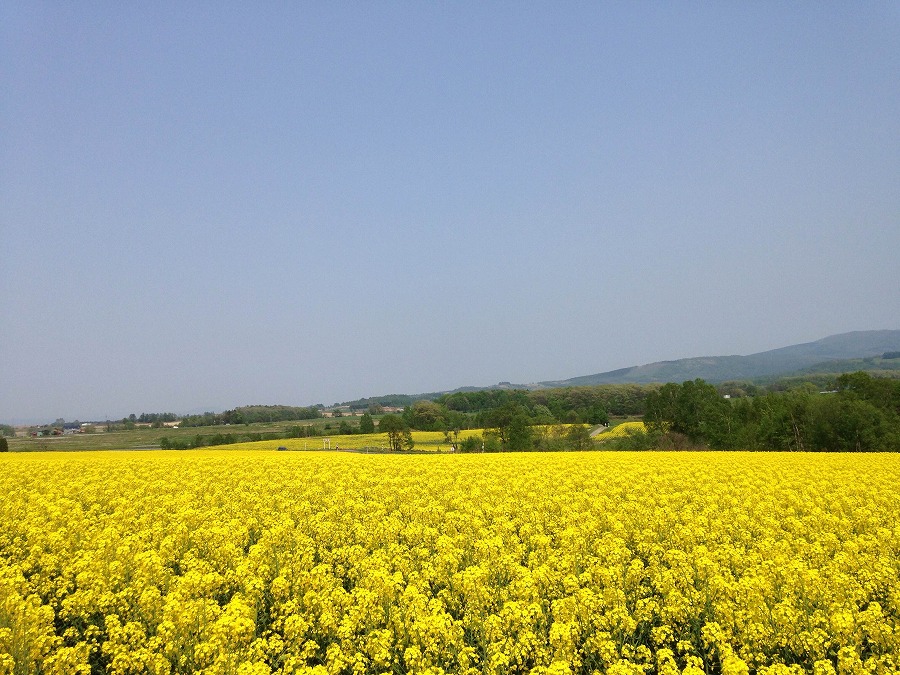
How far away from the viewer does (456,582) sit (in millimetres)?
7754

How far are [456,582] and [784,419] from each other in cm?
6086

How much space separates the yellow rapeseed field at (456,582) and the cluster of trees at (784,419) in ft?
133

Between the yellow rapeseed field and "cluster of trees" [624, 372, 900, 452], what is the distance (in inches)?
1594

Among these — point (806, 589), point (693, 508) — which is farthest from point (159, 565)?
point (693, 508)

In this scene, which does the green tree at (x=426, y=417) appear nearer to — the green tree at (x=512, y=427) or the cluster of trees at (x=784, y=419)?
the green tree at (x=512, y=427)

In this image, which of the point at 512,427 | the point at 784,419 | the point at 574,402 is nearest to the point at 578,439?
the point at 512,427

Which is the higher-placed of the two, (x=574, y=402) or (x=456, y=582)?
(x=456, y=582)

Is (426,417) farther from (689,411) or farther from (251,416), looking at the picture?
(251,416)

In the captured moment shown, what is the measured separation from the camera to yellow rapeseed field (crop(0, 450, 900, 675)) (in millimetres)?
6199

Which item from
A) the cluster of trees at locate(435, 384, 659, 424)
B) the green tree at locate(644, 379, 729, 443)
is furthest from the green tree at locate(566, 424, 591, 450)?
the cluster of trees at locate(435, 384, 659, 424)

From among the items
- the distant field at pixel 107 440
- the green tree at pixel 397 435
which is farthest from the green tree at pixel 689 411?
the distant field at pixel 107 440

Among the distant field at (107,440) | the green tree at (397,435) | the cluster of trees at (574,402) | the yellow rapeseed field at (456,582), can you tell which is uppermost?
the yellow rapeseed field at (456,582)

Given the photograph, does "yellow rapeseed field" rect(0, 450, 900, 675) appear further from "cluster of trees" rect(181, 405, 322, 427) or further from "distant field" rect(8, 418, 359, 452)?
"cluster of trees" rect(181, 405, 322, 427)

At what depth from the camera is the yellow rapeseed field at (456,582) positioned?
6.20 meters
